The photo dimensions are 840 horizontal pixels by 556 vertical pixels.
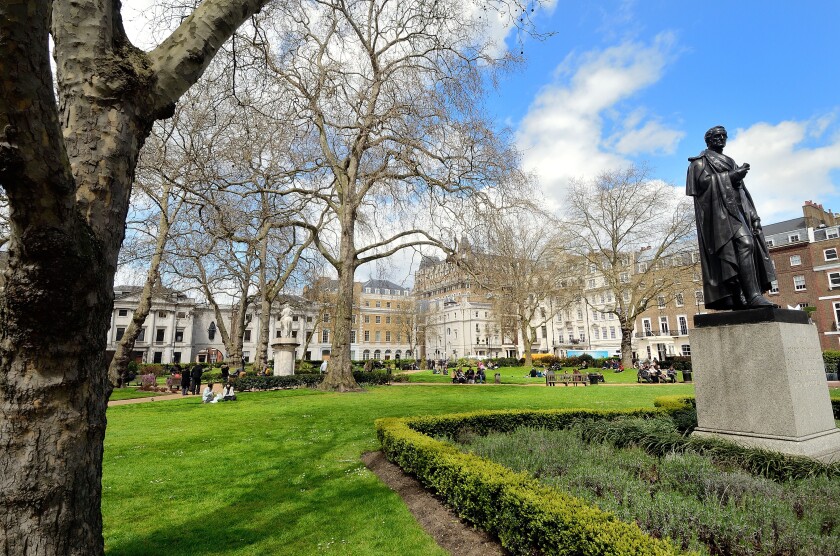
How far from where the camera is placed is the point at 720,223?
7074 mm

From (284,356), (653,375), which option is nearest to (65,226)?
(284,356)

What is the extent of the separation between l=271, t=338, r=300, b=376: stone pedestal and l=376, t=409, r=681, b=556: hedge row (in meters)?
20.0

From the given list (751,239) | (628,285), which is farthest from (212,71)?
(628,285)

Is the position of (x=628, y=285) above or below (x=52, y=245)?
above

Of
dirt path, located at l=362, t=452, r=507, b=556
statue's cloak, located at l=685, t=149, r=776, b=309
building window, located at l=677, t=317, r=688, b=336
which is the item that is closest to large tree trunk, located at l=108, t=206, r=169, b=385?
dirt path, located at l=362, t=452, r=507, b=556

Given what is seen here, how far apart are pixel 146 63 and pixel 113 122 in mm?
504

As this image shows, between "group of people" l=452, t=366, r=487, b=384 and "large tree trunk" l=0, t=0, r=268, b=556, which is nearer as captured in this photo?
"large tree trunk" l=0, t=0, r=268, b=556

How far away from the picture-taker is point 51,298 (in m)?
2.53

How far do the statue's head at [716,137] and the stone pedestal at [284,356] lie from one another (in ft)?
75.0

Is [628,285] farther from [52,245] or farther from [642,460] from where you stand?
[52,245]

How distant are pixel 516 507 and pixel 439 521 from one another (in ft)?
4.45

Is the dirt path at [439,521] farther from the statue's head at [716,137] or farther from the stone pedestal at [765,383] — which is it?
the statue's head at [716,137]

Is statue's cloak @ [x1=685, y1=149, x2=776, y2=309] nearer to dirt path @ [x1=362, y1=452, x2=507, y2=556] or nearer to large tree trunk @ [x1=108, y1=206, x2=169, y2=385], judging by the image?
dirt path @ [x1=362, y1=452, x2=507, y2=556]

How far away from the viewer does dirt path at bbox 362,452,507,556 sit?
422 cm
